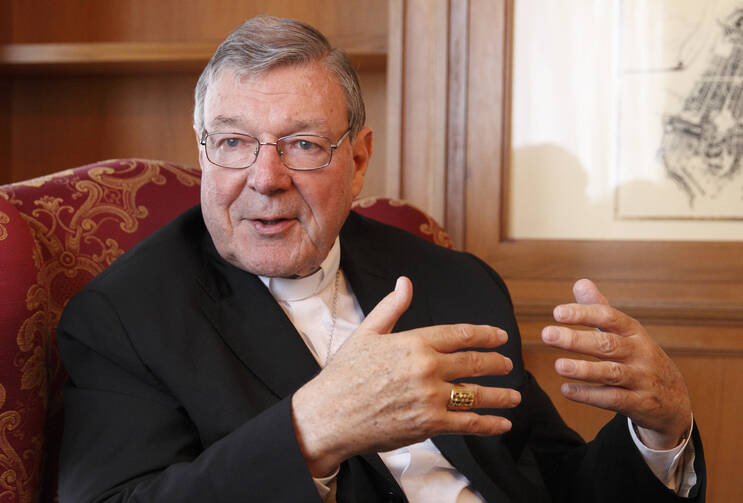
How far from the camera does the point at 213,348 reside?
139 centimetres

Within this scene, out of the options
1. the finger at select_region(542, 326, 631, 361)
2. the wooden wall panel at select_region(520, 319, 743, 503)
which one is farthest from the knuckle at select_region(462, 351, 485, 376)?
the wooden wall panel at select_region(520, 319, 743, 503)

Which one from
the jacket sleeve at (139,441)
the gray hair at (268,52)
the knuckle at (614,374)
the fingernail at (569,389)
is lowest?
the jacket sleeve at (139,441)

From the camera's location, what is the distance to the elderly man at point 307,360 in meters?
1.14

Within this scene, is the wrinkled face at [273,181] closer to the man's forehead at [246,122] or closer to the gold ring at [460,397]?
the man's forehead at [246,122]

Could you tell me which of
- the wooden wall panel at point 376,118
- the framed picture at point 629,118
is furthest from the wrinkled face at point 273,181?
the wooden wall panel at point 376,118

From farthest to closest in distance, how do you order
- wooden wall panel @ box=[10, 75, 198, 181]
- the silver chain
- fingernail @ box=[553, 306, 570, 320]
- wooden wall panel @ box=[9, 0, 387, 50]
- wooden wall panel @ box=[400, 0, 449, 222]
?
wooden wall panel @ box=[10, 75, 198, 181] → wooden wall panel @ box=[9, 0, 387, 50] → wooden wall panel @ box=[400, 0, 449, 222] → the silver chain → fingernail @ box=[553, 306, 570, 320]

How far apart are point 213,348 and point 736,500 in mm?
1744

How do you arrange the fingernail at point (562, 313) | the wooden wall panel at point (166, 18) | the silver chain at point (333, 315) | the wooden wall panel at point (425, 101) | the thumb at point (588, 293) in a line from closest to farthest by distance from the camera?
the fingernail at point (562, 313) < the thumb at point (588, 293) < the silver chain at point (333, 315) < the wooden wall panel at point (425, 101) < the wooden wall panel at point (166, 18)

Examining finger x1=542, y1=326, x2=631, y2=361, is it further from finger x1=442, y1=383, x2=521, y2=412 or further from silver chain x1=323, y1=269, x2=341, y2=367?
silver chain x1=323, y1=269, x2=341, y2=367

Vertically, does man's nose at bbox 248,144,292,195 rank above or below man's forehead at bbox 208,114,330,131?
below

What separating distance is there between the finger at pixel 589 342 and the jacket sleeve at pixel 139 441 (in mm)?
412

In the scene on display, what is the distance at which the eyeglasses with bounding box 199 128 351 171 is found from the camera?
4.87 feet

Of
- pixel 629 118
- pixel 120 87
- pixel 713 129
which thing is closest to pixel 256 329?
pixel 629 118

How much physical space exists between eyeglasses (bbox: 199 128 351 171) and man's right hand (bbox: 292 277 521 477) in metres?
0.46
